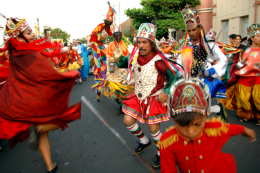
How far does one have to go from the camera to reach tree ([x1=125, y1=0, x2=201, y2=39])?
55.4ft

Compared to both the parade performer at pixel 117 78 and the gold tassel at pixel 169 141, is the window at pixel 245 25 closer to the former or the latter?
the parade performer at pixel 117 78

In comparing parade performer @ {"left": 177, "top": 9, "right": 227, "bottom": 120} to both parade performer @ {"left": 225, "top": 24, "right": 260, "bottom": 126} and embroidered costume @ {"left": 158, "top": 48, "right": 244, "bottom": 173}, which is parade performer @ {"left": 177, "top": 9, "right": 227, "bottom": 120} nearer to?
embroidered costume @ {"left": 158, "top": 48, "right": 244, "bottom": 173}

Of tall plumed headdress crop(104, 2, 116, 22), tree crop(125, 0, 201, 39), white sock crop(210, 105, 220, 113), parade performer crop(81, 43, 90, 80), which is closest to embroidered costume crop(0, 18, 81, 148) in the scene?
white sock crop(210, 105, 220, 113)

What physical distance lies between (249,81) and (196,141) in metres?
3.54

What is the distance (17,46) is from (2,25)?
35.1 inches

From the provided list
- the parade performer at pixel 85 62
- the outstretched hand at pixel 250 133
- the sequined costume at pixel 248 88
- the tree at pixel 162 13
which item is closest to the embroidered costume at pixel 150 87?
the outstretched hand at pixel 250 133

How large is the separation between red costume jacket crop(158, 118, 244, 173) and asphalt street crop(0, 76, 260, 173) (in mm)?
1334

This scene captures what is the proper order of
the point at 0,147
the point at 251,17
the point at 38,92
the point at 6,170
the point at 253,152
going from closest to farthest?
1. the point at 38,92
2. the point at 6,170
3. the point at 253,152
4. the point at 0,147
5. the point at 251,17

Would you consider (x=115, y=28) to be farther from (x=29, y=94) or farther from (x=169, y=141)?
(x=169, y=141)

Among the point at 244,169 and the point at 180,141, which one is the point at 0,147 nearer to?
the point at 180,141

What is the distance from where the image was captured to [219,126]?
1702 millimetres

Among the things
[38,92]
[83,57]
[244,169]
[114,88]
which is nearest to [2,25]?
[38,92]

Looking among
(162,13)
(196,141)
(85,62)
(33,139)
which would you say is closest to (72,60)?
(85,62)

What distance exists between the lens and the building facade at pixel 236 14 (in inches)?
462
